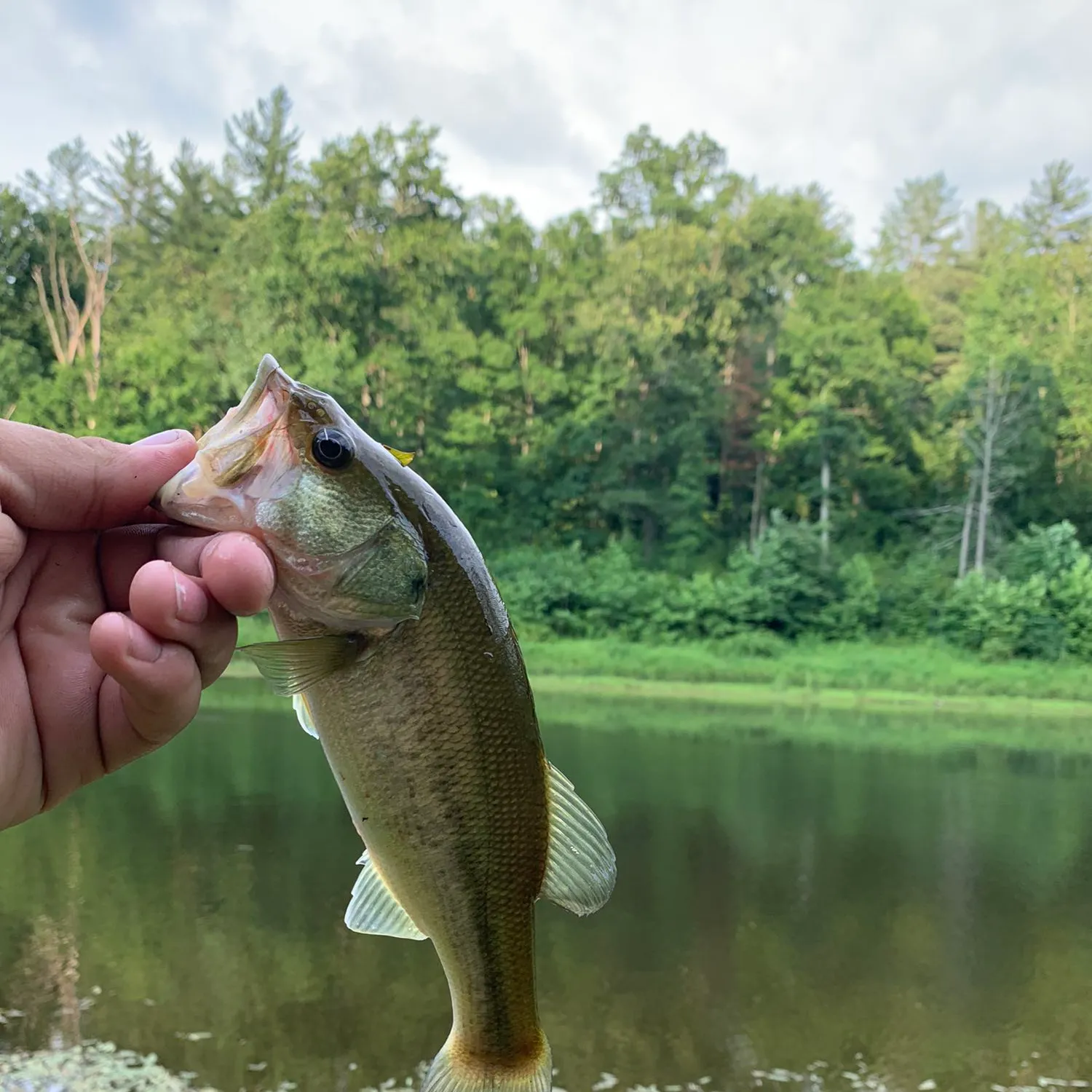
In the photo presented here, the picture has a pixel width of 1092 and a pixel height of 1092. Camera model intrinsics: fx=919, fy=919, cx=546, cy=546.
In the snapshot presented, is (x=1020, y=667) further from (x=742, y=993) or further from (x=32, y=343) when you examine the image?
(x=32, y=343)

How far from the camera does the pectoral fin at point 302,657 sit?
1.32 metres

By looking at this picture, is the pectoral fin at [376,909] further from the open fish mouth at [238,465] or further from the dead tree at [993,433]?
the dead tree at [993,433]

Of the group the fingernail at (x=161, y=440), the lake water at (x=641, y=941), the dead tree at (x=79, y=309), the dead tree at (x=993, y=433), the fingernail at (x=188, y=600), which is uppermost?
the dead tree at (x=79, y=309)

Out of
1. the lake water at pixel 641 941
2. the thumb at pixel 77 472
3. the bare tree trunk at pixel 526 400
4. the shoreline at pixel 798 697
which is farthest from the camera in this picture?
the bare tree trunk at pixel 526 400

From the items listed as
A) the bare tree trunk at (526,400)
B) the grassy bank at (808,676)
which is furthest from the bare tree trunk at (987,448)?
the bare tree trunk at (526,400)

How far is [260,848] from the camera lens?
8.15 metres

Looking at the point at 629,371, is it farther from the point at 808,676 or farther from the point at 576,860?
the point at 576,860

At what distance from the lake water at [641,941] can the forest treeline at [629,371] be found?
9.85 m

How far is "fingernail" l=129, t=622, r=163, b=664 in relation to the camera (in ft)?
4.36

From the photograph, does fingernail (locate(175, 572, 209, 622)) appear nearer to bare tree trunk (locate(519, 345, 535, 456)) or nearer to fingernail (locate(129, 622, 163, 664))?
fingernail (locate(129, 622, 163, 664))

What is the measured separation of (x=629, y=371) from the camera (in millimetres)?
23719

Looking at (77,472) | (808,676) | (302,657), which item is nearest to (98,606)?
(77,472)

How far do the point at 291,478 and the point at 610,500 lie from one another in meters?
21.8

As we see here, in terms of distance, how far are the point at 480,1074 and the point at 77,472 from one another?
1185 mm
